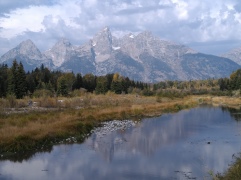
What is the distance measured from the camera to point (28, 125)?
91.2 feet

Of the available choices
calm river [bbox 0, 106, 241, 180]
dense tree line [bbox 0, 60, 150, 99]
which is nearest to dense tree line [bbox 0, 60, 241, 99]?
dense tree line [bbox 0, 60, 150, 99]

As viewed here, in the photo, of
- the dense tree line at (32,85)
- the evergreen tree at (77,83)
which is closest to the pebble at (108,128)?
the dense tree line at (32,85)

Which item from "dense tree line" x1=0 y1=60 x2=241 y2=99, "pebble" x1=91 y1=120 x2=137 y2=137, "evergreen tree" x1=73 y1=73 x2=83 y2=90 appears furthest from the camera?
"evergreen tree" x1=73 y1=73 x2=83 y2=90

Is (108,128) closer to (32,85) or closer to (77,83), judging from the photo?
(32,85)

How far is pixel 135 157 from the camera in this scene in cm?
2203

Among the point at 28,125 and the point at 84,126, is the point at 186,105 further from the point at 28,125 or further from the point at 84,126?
the point at 28,125

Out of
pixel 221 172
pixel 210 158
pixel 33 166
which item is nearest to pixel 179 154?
pixel 210 158

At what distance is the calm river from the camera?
17.9m

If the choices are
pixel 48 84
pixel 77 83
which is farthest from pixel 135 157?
pixel 77 83

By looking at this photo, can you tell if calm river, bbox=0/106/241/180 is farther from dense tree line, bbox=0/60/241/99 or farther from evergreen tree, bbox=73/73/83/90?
evergreen tree, bbox=73/73/83/90

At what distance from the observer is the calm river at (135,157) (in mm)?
17859

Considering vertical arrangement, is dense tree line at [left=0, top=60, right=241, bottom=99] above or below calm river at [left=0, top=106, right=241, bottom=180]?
above

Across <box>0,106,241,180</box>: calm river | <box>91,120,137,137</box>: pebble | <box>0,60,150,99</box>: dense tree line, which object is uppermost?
<box>0,60,150,99</box>: dense tree line

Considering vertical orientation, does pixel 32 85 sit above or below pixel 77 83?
below
